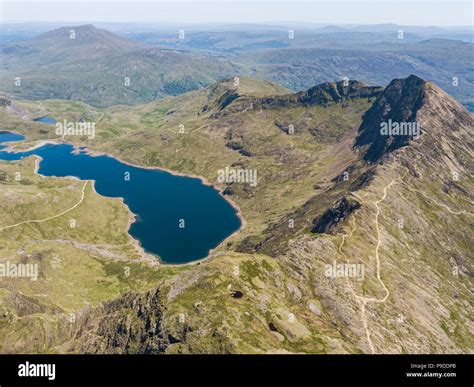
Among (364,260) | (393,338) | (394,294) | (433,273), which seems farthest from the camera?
(433,273)

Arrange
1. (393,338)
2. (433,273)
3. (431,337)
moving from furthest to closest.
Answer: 1. (433,273)
2. (431,337)
3. (393,338)

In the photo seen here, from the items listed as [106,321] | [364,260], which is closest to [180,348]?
[106,321]

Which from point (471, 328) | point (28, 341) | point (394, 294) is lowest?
point (471, 328)
